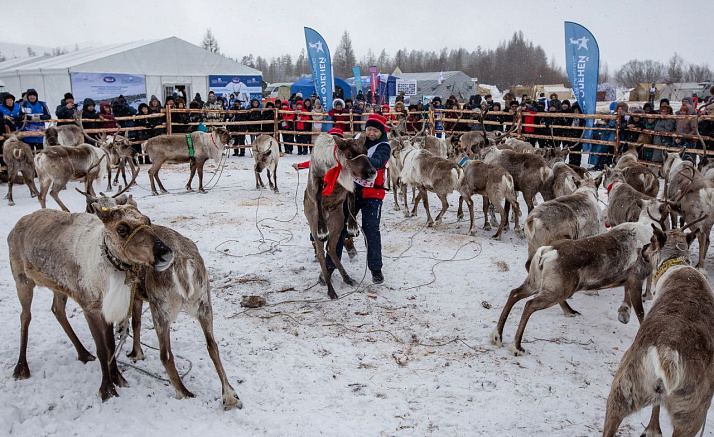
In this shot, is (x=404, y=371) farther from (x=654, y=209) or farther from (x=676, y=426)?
(x=654, y=209)

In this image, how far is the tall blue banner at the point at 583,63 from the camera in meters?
13.7

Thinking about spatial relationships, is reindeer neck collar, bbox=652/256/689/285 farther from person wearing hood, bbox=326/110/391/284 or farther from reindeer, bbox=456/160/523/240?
reindeer, bbox=456/160/523/240

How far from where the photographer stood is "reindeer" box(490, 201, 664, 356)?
4.13m

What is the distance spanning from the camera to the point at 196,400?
11.7 ft

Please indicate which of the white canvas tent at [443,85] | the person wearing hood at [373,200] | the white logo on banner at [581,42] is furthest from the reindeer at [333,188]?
the white canvas tent at [443,85]

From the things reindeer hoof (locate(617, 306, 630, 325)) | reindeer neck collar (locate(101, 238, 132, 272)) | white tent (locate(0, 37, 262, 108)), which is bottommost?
reindeer hoof (locate(617, 306, 630, 325))

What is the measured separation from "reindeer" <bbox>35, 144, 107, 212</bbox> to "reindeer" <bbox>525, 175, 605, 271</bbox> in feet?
23.1

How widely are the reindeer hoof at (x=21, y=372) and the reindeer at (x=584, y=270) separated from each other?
374 centimetres

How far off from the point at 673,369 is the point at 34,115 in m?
14.2

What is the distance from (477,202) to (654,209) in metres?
4.89

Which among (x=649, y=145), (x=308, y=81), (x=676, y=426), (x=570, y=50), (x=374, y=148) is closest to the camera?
(x=676, y=426)

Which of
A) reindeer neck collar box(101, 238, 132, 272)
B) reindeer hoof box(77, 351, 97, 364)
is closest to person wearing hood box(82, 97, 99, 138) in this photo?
reindeer hoof box(77, 351, 97, 364)

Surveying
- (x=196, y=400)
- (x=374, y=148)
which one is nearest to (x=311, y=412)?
(x=196, y=400)

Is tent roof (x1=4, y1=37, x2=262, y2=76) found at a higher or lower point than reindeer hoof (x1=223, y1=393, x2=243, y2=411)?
higher
